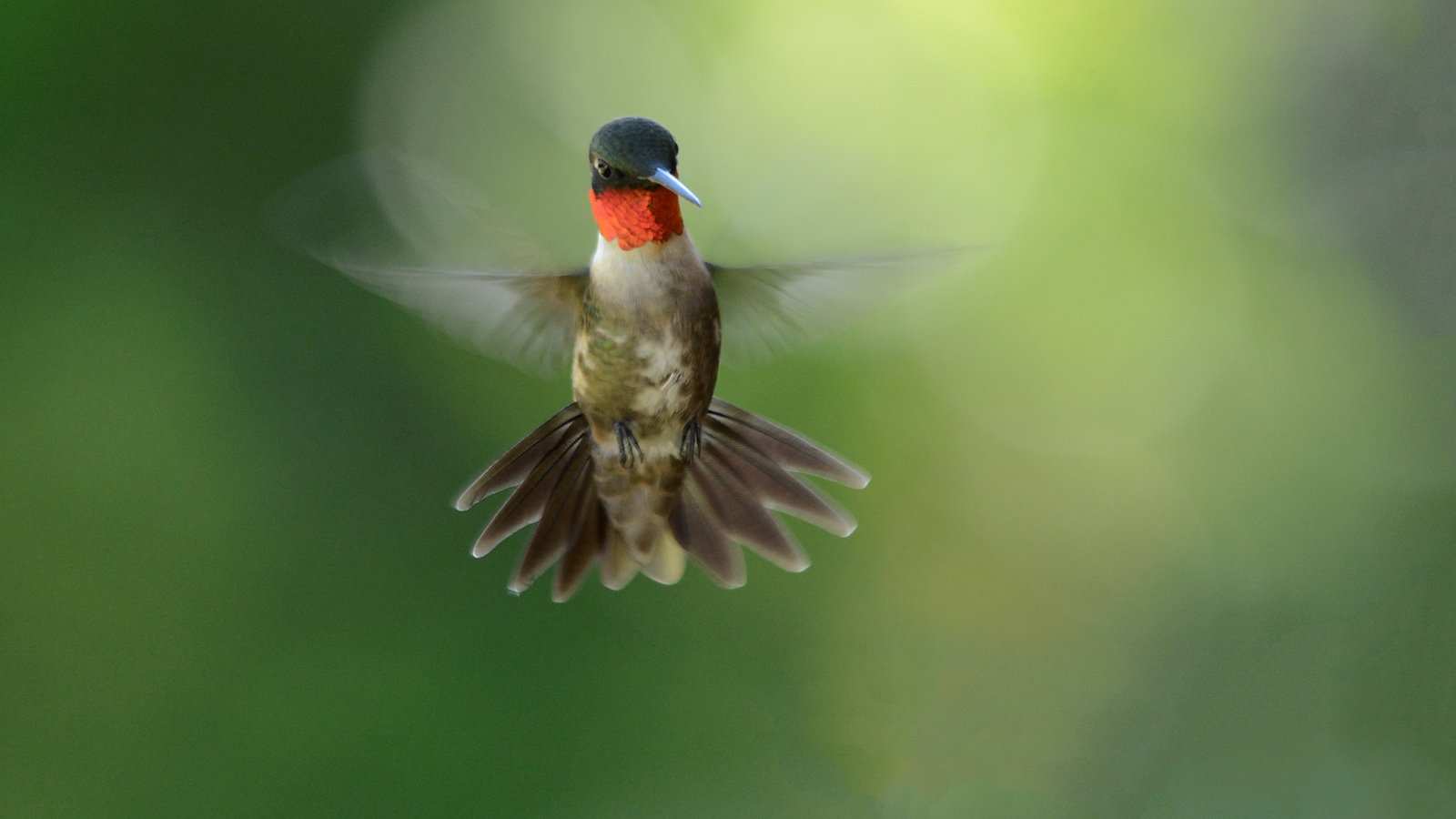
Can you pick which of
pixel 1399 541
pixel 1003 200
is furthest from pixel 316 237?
pixel 1399 541

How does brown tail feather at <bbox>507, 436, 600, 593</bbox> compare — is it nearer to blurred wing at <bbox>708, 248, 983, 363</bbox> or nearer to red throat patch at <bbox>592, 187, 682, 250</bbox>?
blurred wing at <bbox>708, 248, 983, 363</bbox>

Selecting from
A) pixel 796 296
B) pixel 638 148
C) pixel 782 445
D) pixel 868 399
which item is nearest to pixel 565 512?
pixel 782 445

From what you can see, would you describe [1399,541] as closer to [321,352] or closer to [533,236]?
[321,352]

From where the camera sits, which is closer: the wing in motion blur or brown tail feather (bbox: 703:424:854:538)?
the wing in motion blur

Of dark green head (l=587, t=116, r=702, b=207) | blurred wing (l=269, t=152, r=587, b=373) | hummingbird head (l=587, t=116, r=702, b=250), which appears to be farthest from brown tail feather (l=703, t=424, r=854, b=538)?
dark green head (l=587, t=116, r=702, b=207)

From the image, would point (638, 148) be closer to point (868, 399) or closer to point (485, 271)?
point (485, 271)

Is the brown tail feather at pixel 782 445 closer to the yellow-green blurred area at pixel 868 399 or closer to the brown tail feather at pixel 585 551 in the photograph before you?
the brown tail feather at pixel 585 551

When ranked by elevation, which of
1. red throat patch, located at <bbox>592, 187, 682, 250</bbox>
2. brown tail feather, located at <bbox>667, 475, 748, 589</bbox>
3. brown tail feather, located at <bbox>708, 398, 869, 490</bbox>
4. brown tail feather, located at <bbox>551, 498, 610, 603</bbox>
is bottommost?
brown tail feather, located at <bbox>551, 498, 610, 603</bbox>
